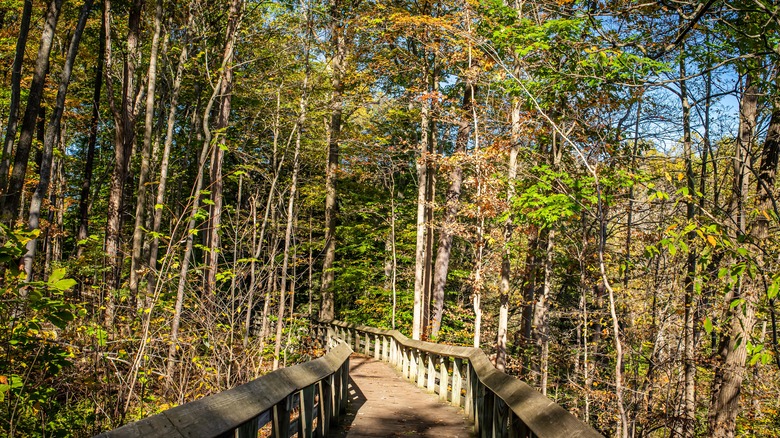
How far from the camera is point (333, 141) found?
2280cm

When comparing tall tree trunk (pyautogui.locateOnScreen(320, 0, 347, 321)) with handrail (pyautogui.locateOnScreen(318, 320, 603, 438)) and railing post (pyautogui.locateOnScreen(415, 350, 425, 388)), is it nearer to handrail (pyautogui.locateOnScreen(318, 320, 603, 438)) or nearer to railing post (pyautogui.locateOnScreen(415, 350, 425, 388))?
handrail (pyautogui.locateOnScreen(318, 320, 603, 438))

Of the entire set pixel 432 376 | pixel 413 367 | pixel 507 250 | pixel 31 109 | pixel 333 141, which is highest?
pixel 333 141

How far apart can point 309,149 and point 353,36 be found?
5761 millimetres

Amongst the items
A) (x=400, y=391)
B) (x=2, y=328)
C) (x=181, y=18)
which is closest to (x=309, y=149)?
(x=181, y=18)

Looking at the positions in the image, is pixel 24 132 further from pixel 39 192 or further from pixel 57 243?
pixel 57 243

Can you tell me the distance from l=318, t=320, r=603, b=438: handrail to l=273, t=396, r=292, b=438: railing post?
181cm

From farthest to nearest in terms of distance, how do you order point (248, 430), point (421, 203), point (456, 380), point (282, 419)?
point (421, 203), point (456, 380), point (282, 419), point (248, 430)

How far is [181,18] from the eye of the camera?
18.2 m

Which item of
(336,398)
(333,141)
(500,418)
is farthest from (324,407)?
(333,141)

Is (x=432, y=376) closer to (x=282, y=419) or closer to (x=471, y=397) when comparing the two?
(x=471, y=397)

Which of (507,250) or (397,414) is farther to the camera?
(507,250)

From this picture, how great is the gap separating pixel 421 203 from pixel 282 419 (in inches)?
576

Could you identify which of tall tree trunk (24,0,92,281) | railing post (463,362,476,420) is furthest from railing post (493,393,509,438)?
tall tree trunk (24,0,92,281)

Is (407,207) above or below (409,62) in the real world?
below
